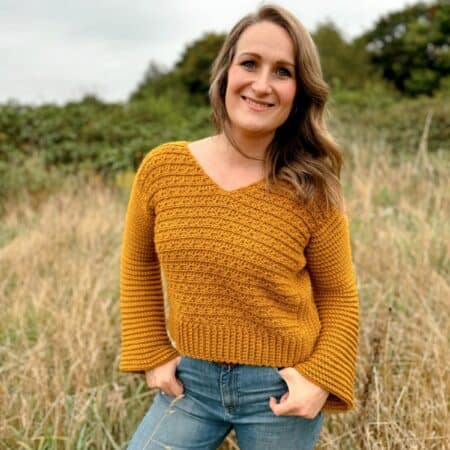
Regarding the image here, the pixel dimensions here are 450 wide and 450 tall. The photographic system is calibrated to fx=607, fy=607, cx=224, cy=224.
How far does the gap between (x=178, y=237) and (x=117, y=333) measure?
1.46m

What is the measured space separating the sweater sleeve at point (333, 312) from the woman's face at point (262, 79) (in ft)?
0.93

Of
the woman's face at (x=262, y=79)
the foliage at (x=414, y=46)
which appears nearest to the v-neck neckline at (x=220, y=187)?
the woman's face at (x=262, y=79)

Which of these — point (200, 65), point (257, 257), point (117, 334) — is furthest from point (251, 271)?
point (200, 65)

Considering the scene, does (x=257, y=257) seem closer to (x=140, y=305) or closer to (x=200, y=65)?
(x=140, y=305)

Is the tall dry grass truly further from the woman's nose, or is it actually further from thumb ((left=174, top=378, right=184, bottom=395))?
the woman's nose

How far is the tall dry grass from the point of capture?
6.59ft

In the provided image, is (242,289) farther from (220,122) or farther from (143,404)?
(143,404)

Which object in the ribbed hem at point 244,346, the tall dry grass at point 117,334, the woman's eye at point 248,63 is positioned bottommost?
the tall dry grass at point 117,334

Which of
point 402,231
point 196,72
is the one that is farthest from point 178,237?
point 196,72

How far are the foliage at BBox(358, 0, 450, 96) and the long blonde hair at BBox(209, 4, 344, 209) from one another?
1071 cm

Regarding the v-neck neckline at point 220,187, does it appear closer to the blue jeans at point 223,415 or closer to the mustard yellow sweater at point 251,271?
the mustard yellow sweater at point 251,271

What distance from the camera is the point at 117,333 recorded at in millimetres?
2773

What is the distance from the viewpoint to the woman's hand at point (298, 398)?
4.60 feet

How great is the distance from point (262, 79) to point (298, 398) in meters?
0.74
